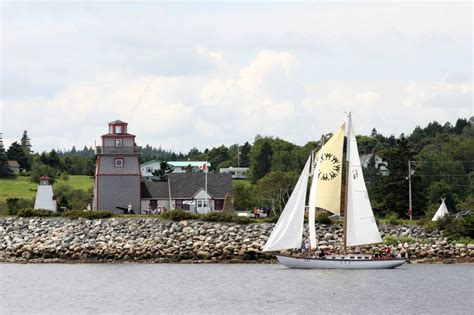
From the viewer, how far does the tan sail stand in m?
60.3

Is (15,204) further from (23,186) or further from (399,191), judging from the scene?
(23,186)

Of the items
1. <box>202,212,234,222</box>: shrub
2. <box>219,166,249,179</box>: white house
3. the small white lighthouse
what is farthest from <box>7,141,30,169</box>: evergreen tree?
<box>202,212,234,222</box>: shrub

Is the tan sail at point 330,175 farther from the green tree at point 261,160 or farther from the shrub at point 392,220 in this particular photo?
the green tree at point 261,160

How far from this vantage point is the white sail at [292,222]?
5984 cm

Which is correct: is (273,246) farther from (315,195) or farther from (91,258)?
(91,258)

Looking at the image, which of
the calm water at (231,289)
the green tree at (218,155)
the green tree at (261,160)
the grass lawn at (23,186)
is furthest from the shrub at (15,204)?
the green tree at (218,155)

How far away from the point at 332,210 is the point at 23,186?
75.1 meters

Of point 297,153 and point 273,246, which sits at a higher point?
point 297,153

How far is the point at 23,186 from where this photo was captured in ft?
422

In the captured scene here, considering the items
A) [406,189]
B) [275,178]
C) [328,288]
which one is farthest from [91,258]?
[275,178]

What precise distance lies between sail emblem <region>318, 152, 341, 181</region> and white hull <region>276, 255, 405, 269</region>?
4737mm

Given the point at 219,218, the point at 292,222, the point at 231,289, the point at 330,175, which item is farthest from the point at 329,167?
the point at 219,218

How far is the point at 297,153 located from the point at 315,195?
77.9 m

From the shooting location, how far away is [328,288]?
5334 cm
